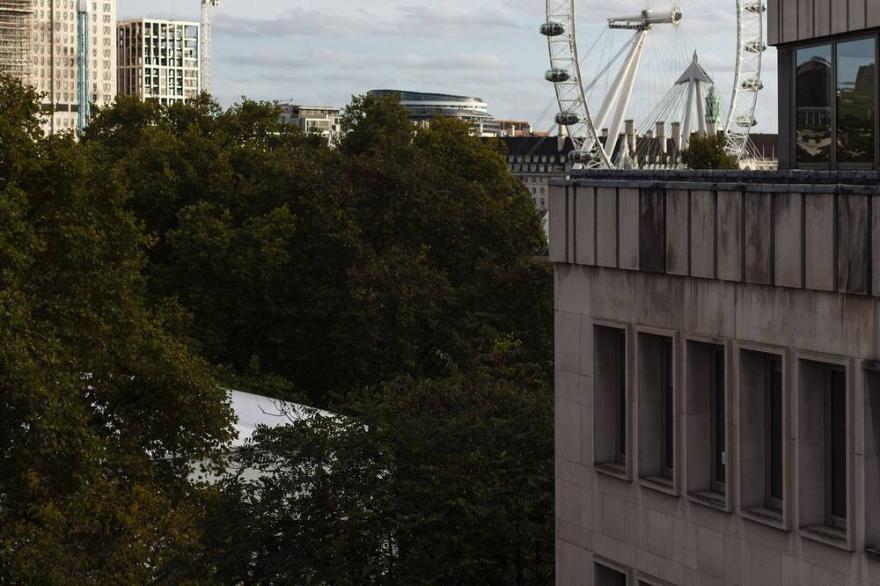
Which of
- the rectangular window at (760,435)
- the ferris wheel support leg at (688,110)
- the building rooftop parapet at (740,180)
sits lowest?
the rectangular window at (760,435)

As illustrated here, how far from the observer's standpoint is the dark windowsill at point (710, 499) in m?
18.5

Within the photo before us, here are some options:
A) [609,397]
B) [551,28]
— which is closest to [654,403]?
[609,397]

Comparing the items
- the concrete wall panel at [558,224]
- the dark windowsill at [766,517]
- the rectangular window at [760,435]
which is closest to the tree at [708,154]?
the concrete wall panel at [558,224]

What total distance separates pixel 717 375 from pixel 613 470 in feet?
7.89

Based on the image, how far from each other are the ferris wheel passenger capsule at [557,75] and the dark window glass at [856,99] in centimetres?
7496

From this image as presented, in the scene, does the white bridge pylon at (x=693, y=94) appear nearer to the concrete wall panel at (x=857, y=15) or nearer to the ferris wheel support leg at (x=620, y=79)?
the ferris wheel support leg at (x=620, y=79)

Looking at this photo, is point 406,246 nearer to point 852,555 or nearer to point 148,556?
point 148,556

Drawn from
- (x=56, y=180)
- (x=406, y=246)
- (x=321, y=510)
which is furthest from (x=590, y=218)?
(x=406, y=246)

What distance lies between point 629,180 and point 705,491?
4.08m

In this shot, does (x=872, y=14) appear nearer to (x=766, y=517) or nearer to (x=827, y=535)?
(x=766, y=517)

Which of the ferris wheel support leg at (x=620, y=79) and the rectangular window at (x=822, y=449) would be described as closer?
the rectangular window at (x=822, y=449)

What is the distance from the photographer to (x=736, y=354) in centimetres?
1812

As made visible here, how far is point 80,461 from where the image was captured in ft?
113

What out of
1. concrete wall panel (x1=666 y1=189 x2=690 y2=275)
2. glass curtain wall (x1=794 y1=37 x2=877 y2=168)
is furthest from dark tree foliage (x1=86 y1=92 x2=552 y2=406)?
concrete wall panel (x1=666 y1=189 x2=690 y2=275)
